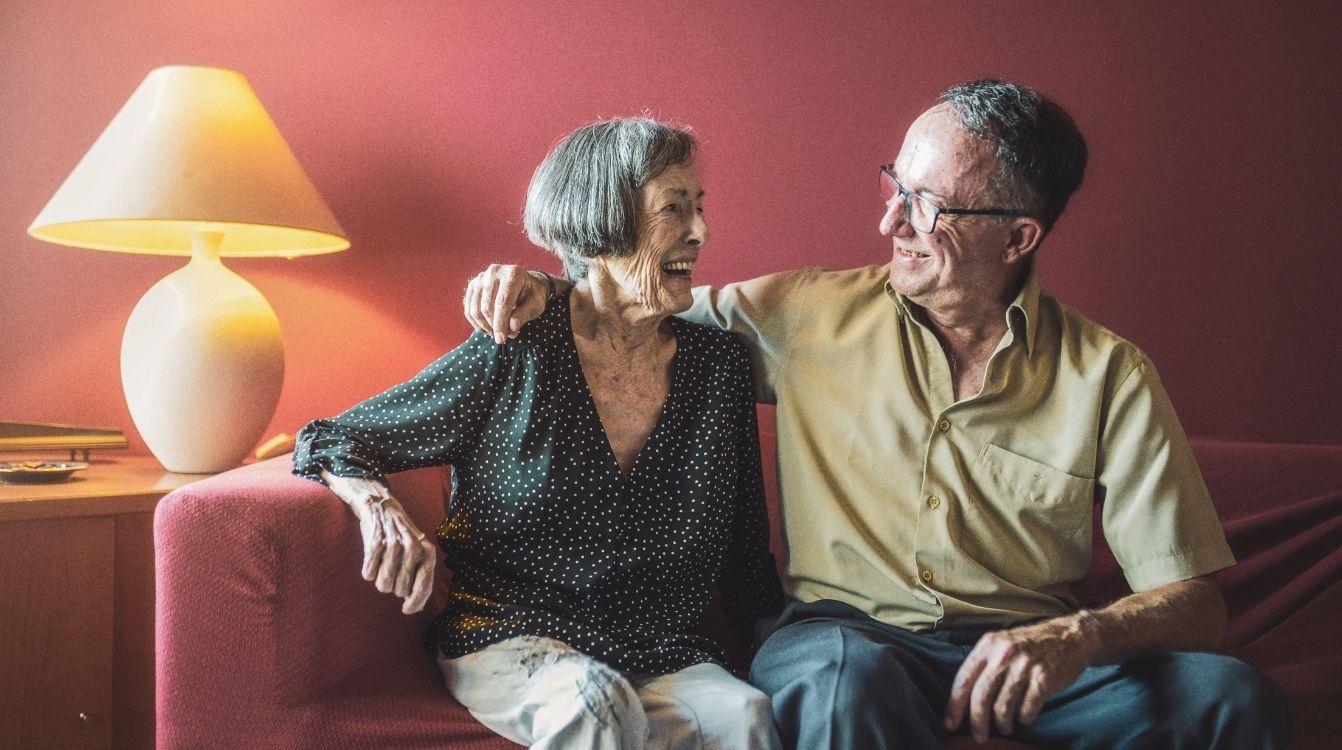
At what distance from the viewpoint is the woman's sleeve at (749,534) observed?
5.38ft

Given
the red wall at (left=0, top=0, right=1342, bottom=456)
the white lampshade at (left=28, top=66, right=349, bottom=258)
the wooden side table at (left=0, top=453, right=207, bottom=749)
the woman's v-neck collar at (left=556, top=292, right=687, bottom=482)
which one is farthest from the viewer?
the red wall at (left=0, top=0, right=1342, bottom=456)

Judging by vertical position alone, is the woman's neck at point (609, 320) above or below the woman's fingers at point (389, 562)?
above

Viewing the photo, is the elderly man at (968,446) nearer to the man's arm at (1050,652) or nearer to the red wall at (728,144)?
the man's arm at (1050,652)

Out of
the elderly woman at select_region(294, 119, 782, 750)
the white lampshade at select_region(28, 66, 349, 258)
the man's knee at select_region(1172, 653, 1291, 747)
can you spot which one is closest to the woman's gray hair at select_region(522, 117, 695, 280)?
the elderly woman at select_region(294, 119, 782, 750)

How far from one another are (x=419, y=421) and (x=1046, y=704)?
0.92m

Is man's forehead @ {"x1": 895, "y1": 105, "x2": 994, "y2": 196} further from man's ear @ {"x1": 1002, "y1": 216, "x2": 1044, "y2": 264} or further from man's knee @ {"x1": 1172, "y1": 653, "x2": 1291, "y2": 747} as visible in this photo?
man's knee @ {"x1": 1172, "y1": 653, "x2": 1291, "y2": 747}

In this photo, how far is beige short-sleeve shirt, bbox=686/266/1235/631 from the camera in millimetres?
1471

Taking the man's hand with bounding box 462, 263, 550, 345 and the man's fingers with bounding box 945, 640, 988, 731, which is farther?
the man's hand with bounding box 462, 263, 550, 345

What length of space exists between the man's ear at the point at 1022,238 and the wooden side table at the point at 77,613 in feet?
4.62

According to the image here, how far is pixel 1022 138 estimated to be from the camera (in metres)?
1.56

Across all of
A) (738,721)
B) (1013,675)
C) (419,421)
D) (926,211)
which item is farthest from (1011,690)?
(419,421)

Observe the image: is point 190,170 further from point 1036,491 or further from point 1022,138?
point 1036,491

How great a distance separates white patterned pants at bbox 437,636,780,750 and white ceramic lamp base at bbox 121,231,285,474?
76 centimetres


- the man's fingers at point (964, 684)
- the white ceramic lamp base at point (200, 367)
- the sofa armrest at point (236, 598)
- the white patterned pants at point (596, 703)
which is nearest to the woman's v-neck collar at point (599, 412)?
the white patterned pants at point (596, 703)
